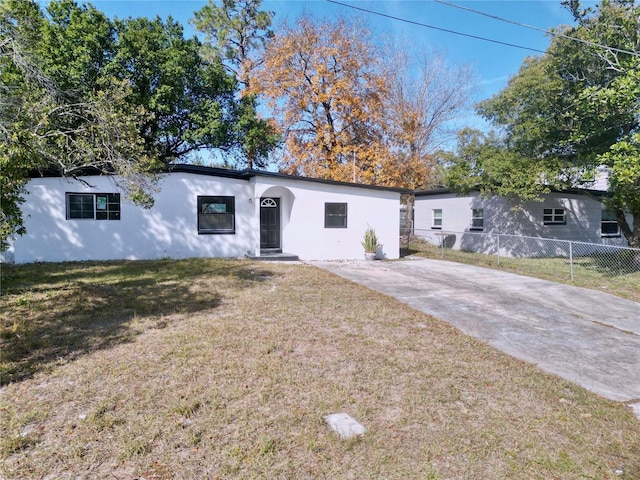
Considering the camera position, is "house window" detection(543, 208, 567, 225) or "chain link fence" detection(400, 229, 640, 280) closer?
"chain link fence" detection(400, 229, 640, 280)

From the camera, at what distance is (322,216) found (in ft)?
44.3

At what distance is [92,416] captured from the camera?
120 inches

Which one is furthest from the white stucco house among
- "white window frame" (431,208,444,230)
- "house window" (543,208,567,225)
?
"house window" (543,208,567,225)

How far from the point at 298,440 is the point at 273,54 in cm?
1959

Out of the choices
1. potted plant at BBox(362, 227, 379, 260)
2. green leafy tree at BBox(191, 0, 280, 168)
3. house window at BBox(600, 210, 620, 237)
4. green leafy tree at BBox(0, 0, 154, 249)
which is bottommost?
potted plant at BBox(362, 227, 379, 260)

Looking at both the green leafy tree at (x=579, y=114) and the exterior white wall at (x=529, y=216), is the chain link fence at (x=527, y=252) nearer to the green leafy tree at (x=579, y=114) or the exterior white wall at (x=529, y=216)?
the exterior white wall at (x=529, y=216)

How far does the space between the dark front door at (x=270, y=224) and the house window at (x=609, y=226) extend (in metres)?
16.2

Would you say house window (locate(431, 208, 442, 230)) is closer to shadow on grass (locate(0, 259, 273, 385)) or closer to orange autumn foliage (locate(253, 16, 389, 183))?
orange autumn foliage (locate(253, 16, 389, 183))

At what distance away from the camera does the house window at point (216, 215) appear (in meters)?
12.9

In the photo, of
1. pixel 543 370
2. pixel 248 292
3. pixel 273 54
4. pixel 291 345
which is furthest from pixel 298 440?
pixel 273 54

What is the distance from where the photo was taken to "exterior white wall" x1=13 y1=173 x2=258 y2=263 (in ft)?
38.7

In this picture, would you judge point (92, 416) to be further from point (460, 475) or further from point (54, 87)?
point (54, 87)

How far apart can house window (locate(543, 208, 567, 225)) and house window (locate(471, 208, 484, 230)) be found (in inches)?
110

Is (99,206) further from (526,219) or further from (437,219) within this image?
(526,219)
